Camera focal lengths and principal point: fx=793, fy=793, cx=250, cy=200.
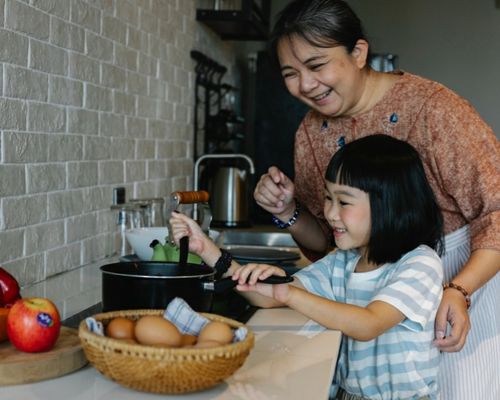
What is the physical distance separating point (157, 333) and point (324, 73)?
2.98ft

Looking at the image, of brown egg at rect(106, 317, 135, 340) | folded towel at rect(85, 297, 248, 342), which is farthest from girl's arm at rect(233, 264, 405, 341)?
brown egg at rect(106, 317, 135, 340)

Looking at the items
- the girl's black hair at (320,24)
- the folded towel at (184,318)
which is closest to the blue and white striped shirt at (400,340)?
the folded towel at (184,318)

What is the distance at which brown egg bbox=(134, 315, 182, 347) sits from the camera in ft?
3.68

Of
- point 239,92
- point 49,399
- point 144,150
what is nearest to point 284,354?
point 49,399

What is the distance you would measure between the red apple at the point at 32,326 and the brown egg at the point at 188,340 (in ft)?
0.70

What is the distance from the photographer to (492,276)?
1.78m

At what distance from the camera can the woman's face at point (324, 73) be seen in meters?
1.83

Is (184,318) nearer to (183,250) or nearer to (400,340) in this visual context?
(183,250)

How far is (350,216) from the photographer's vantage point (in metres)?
1.65

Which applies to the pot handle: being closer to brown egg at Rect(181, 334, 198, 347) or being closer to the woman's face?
brown egg at Rect(181, 334, 198, 347)

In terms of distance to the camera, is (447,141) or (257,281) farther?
(447,141)

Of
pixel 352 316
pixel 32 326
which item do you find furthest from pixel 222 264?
pixel 32 326

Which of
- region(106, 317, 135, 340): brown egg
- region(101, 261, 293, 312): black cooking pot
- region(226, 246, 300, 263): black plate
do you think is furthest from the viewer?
region(226, 246, 300, 263): black plate

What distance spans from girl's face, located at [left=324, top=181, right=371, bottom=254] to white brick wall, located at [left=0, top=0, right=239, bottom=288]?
0.68 meters
